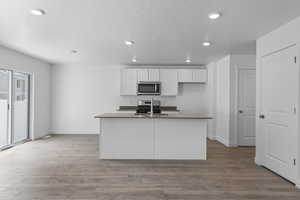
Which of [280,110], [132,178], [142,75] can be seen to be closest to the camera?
[132,178]

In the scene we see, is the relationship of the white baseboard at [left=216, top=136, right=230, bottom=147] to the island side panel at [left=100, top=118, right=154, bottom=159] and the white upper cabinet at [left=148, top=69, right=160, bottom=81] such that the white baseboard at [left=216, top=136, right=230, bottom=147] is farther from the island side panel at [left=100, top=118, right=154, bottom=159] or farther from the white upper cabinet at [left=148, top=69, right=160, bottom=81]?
the white upper cabinet at [left=148, top=69, right=160, bottom=81]

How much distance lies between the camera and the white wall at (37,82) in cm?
471

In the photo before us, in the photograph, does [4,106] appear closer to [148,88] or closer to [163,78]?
[148,88]

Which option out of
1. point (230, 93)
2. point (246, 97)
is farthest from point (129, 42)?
point (246, 97)

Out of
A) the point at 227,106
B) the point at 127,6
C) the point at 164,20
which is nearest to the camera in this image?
the point at 127,6

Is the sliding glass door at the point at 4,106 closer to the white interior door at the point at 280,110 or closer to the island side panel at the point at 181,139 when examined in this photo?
the island side panel at the point at 181,139

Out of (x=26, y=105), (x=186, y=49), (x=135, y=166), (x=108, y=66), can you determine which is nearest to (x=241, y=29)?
(x=186, y=49)

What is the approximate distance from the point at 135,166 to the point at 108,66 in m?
4.10

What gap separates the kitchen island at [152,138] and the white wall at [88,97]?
2.72m

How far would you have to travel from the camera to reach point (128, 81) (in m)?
6.27

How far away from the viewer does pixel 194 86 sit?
264 inches

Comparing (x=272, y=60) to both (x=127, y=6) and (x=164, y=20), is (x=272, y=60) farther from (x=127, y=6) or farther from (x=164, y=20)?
(x=127, y=6)

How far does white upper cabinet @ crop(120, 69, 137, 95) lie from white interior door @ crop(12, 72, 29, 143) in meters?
2.68

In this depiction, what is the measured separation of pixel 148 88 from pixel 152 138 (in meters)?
2.45
